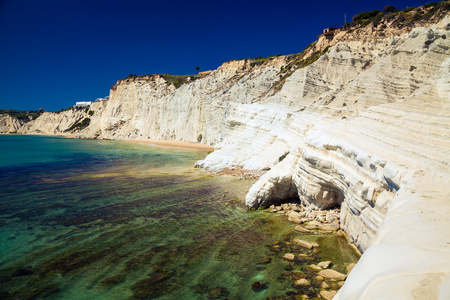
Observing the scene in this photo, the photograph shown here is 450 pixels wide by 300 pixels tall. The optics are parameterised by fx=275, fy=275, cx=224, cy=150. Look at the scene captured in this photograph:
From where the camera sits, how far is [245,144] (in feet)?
78.4

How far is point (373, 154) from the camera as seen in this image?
6977 millimetres

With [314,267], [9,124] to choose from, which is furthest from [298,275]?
[9,124]

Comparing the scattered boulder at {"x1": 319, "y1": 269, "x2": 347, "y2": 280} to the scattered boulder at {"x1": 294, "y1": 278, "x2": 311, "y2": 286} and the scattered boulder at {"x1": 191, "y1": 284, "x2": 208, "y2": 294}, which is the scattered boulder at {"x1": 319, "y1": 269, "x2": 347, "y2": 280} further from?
the scattered boulder at {"x1": 191, "y1": 284, "x2": 208, "y2": 294}

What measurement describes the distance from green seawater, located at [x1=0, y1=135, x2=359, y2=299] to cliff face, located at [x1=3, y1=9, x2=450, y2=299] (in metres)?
1.80

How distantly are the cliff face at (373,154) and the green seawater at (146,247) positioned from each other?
5.91 ft

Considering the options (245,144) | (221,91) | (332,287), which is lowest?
(332,287)

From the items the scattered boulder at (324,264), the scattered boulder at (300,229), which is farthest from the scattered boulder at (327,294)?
the scattered boulder at (300,229)

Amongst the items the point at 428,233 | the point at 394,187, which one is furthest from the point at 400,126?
the point at 428,233

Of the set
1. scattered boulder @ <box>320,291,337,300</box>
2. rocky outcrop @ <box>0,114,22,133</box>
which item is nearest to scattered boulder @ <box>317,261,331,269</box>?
scattered boulder @ <box>320,291,337,300</box>

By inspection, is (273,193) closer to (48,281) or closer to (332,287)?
(332,287)

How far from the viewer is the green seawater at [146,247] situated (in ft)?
20.1

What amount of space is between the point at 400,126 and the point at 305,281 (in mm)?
6424

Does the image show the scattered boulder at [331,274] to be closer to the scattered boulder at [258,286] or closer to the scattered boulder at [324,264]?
the scattered boulder at [324,264]

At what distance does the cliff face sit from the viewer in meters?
3.22
